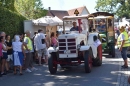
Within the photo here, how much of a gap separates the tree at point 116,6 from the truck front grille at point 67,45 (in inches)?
2129

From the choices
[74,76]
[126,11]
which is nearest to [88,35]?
[74,76]

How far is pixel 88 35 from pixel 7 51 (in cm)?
362

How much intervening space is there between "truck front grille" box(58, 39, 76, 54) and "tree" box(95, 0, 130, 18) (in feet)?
177

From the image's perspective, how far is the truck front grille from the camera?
10.5 m

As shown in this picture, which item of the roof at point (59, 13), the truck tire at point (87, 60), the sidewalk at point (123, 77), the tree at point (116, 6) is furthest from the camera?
the roof at point (59, 13)

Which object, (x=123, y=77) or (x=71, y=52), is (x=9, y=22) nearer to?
(x=71, y=52)

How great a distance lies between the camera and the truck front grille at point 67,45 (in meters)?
10.5

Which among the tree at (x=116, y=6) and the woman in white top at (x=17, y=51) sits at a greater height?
the tree at (x=116, y=6)

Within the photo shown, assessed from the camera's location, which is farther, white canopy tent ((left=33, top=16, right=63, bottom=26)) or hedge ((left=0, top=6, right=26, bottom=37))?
white canopy tent ((left=33, top=16, right=63, bottom=26))

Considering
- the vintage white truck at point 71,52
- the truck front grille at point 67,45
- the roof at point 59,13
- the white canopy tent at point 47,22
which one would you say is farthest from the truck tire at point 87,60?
the roof at point 59,13

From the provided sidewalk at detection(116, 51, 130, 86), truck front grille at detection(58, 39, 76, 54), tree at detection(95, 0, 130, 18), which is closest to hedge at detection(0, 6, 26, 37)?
truck front grille at detection(58, 39, 76, 54)

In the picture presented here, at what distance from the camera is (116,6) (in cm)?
6869

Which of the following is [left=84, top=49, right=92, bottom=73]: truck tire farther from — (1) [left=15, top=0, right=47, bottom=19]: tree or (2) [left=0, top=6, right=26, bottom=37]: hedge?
(1) [left=15, top=0, right=47, bottom=19]: tree

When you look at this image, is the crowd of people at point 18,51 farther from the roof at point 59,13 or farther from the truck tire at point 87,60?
the roof at point 59,13
